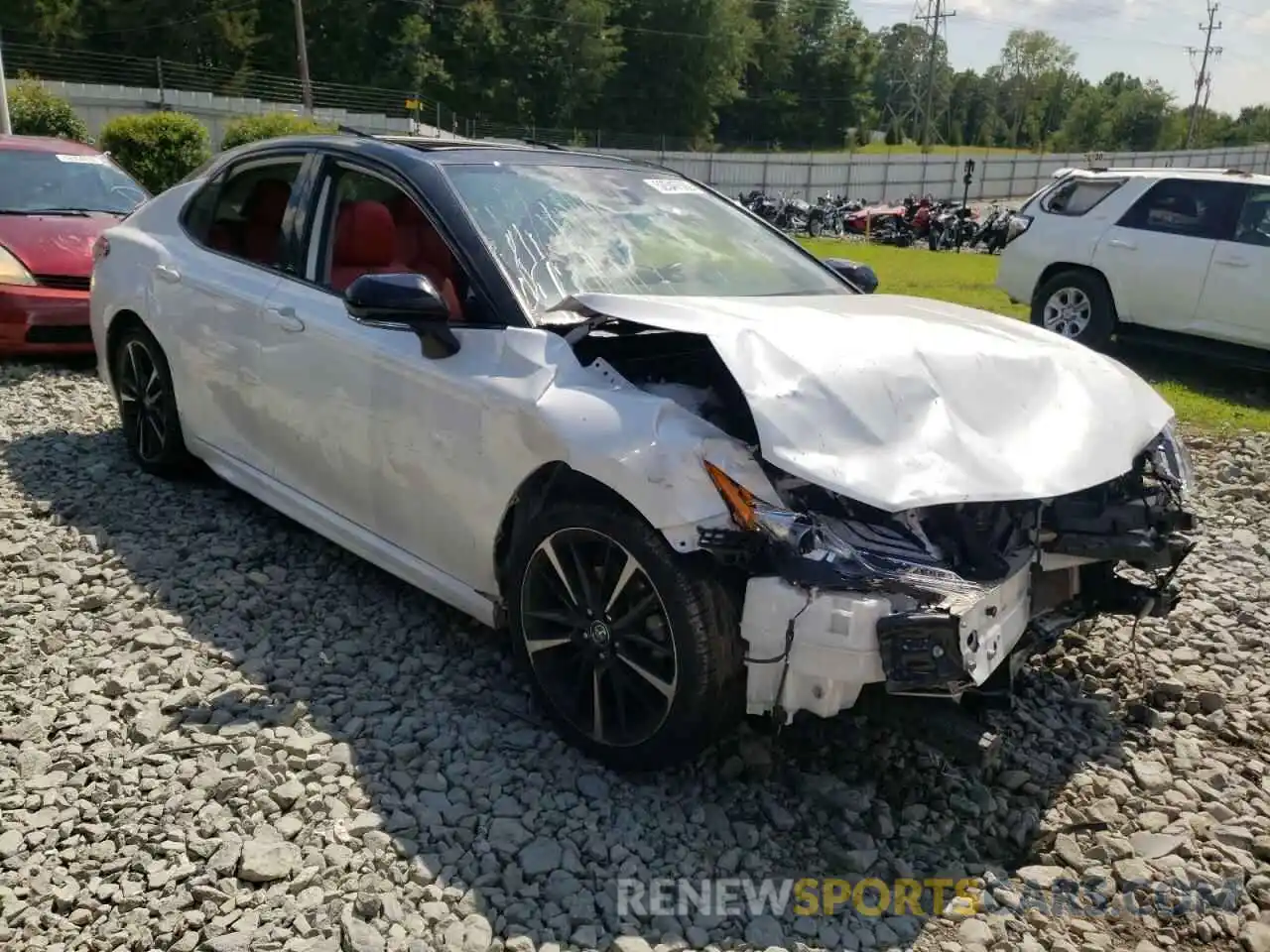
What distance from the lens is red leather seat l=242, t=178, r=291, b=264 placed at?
4355mm

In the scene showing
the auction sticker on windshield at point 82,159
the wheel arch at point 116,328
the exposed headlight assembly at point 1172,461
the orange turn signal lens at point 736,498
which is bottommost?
the wheel arch at point 116,328

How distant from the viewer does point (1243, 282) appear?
27.9ft

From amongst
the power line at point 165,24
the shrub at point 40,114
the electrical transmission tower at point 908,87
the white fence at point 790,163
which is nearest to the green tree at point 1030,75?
the electrical transmission tower at point 908,87

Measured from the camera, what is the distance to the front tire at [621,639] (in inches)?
109

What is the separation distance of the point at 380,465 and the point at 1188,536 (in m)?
2.64

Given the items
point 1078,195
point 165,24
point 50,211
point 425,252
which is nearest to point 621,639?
point 425,252

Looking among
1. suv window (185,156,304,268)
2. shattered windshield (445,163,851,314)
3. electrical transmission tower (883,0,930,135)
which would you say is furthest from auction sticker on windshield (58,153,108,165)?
electrical transmission tower (883,0,930,135)

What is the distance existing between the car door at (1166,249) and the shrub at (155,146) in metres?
16.5

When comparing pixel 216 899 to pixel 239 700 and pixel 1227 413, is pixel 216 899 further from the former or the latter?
pixel 1227 413

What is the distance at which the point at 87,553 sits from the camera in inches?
175

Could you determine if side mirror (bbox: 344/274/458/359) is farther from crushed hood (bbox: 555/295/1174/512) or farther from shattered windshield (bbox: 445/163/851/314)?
crushed hood (bbox: 555/295/1174/512)

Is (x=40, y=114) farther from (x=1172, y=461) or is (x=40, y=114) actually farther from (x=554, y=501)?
(x=1172, y=461)

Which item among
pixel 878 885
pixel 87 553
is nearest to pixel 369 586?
pixel 87 553

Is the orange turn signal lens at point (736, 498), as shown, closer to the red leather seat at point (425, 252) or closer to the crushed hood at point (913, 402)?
the crushed hood at point (913, 402)
